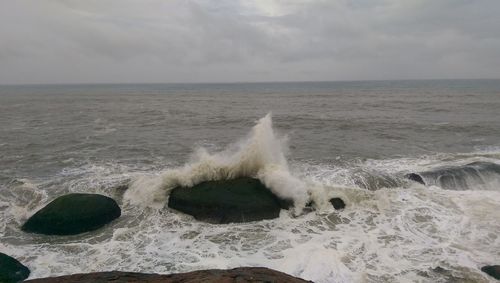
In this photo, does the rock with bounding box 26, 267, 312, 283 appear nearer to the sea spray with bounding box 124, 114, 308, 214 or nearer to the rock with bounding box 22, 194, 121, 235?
the rock with bounding box 22, 194, 121, 235

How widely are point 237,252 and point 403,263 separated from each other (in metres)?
3.75

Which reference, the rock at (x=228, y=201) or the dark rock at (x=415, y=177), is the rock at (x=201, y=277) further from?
the dark rock at (x=415, y=177)

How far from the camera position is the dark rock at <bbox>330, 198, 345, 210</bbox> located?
38.8 ft

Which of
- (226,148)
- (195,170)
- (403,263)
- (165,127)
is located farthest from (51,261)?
(165,127)

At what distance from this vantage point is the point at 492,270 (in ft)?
26.1

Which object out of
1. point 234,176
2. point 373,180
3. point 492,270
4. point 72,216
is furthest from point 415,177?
point 72,216

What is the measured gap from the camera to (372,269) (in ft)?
27.3

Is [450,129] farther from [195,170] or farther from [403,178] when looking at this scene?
[195,170]

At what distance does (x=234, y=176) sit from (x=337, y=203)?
11.2 feet

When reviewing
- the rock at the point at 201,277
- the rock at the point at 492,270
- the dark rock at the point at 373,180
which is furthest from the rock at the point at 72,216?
the rock at the point at 492,270

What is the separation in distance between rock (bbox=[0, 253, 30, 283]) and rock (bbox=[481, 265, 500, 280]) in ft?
31.3

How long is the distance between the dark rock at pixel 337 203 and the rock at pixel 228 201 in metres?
1.55

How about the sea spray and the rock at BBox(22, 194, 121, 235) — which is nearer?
the rock at BBox(22, 194, 121, 235)

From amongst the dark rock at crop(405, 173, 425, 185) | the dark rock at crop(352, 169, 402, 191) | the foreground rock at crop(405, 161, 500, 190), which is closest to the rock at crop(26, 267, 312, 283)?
the dark rock at crop(352, 169, 402, 191)
